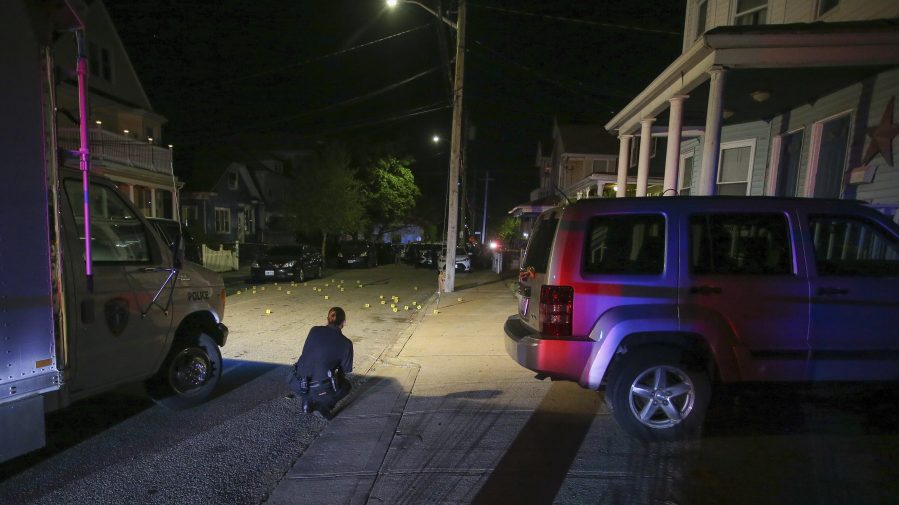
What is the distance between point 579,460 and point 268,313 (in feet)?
27.2

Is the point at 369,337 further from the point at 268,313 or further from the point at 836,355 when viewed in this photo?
the point at 836,355

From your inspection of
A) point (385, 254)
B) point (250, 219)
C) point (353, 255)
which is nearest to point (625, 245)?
point (353, 255)

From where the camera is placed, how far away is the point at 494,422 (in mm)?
4504

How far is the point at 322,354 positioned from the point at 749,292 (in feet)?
12.2

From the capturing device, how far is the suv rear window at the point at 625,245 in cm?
396

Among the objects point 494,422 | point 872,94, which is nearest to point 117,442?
point 494,422

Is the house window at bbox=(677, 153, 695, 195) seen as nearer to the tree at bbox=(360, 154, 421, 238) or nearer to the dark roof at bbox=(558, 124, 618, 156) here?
the dark roof at bbox=(558, 124, 618, 156)

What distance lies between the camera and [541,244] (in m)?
4.60

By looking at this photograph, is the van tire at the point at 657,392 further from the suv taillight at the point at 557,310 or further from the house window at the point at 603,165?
the house window at the point at 603,165

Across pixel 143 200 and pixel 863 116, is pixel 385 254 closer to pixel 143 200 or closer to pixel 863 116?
pixel 143 200

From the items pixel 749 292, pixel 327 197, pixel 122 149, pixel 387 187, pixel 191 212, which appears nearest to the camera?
pixel 749 292

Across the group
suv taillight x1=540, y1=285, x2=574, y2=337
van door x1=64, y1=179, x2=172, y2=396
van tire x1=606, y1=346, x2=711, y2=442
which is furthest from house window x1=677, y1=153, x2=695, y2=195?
van door x1=64, y1=179, x2=172, y2=396

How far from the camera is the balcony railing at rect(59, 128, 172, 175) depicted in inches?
662

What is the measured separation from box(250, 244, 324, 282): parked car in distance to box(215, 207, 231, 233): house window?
53.4 feet
